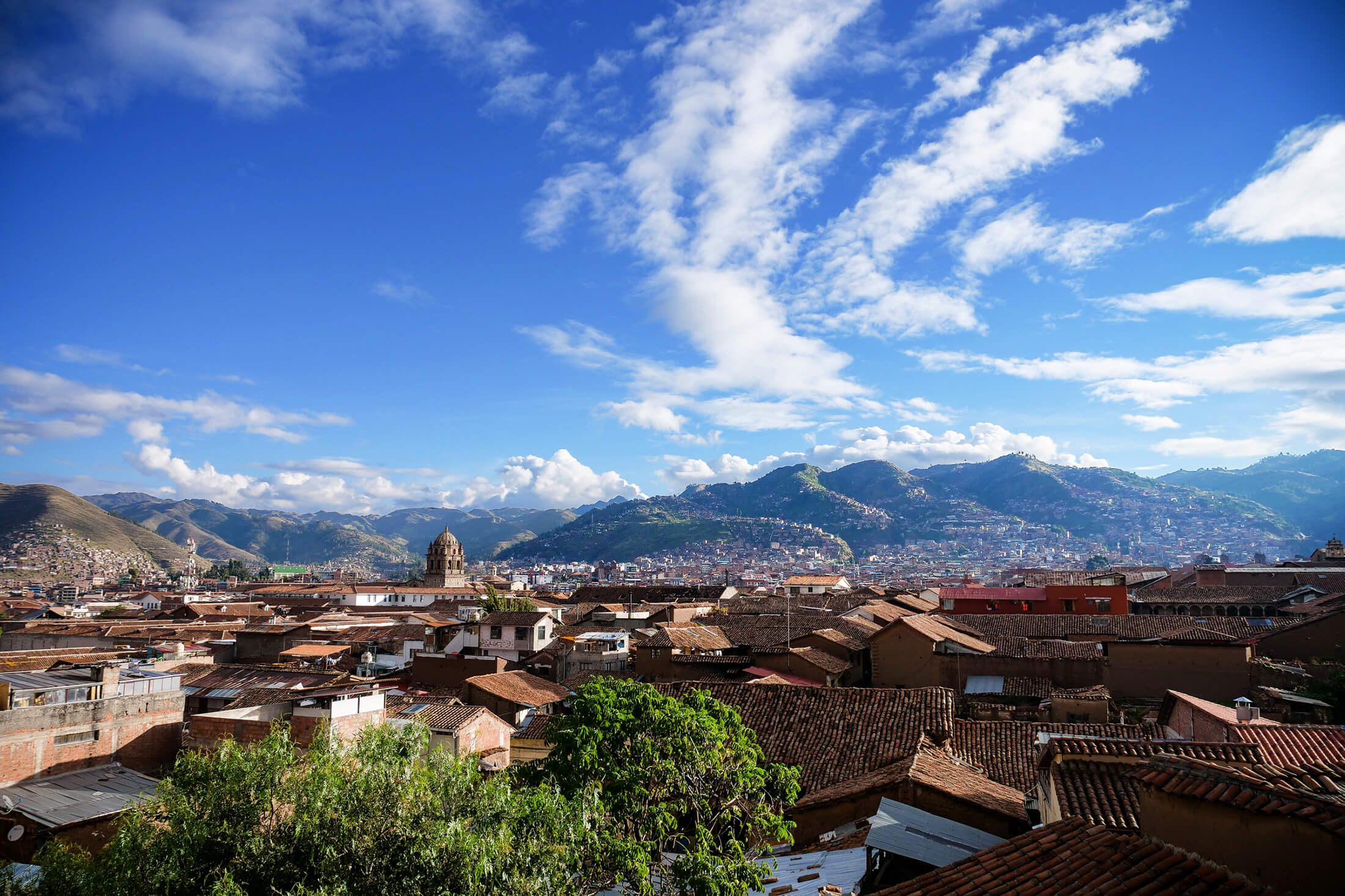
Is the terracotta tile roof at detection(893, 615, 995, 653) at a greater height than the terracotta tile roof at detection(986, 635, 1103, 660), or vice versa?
the terracotta tile roof at detection(893, 615, 995, 653)

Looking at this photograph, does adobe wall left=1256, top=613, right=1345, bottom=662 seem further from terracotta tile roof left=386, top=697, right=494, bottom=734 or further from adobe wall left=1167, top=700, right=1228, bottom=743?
terracotta tile roof left=386, top=697, right=494, bottom=734

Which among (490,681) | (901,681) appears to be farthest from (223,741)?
(901,681)

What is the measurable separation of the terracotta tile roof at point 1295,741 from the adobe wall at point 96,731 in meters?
21.4

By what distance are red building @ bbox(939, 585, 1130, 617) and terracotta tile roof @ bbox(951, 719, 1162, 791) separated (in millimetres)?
28074

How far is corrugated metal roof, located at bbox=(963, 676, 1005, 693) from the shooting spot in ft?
78.0

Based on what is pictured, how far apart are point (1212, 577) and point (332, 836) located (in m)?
66.4

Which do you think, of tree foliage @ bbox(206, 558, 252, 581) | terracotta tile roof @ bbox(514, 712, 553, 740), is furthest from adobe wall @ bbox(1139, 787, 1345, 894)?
tree foliage @ bbox(206, 558, 252, 581)

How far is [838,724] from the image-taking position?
16438 millimetres

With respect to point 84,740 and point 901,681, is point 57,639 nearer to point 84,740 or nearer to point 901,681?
point 84,740

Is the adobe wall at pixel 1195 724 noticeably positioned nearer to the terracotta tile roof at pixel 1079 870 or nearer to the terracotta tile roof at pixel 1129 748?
the terracotta tile roof at pixel 1129 748

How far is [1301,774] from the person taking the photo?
5.80m

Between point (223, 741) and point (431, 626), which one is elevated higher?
point (223, 741)

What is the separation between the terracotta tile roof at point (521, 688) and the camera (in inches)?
1009

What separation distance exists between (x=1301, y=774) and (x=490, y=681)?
24.2m
